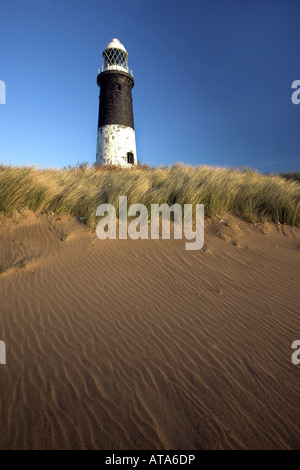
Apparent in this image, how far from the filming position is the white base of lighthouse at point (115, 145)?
16109 mm

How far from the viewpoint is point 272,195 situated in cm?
645

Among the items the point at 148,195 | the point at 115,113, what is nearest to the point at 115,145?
the point at 115,113

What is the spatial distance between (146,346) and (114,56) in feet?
67.7

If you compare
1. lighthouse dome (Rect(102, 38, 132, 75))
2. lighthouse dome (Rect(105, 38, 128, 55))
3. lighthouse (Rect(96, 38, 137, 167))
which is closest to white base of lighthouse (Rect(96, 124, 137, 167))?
lighthouse (Rect(96, 38, 137, 167))

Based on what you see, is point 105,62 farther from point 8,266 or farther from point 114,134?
point 8,266

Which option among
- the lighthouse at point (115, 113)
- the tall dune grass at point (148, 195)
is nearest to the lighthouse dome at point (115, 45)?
the lighthouse at point (115, 113)

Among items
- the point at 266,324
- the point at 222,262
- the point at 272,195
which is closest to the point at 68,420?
the point at 266,324

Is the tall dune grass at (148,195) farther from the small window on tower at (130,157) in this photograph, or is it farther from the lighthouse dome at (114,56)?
the lighthouse dome at (114,56)

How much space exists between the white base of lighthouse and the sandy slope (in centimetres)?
1251

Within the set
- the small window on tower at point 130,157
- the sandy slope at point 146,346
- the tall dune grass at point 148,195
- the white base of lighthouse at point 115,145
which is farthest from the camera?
the small window on tower at point 130,157

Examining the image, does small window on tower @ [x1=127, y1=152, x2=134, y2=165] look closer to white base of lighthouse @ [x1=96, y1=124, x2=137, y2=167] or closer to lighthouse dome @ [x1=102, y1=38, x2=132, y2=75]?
white base of lighthouse @ [x1=96, y1=124, x2=137, y2=167]

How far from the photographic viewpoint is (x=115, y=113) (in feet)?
53.6

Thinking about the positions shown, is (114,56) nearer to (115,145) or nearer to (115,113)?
(115,113)

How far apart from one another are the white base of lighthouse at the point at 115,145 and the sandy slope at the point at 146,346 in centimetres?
1251
